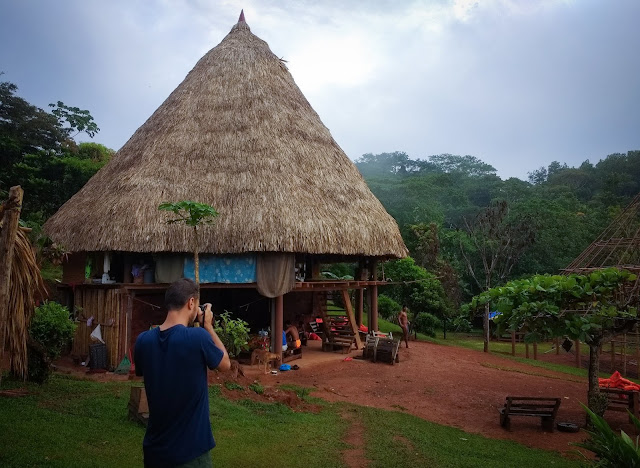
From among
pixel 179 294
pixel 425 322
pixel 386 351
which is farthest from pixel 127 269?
pixel 425 322

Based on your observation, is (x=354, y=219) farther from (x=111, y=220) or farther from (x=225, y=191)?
(x=111, y=220)

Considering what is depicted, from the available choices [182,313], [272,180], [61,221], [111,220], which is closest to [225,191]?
[272,180]

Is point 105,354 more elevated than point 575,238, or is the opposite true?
point 575,238

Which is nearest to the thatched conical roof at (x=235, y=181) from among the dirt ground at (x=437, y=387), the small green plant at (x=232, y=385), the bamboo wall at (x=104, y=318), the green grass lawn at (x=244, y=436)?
the bamboo wall at (x=104, y=318)

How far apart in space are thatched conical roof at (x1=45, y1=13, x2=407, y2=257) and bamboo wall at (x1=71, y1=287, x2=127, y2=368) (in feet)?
3.89

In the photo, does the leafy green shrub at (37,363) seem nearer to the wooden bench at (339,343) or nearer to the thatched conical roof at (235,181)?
the thatched conical roof at (235,181)

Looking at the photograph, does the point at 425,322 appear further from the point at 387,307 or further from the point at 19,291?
the point at 19,291

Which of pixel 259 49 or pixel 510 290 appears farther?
pixel 259 49

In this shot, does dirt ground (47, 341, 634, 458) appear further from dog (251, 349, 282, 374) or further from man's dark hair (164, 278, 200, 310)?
man's dark hair (164, 278, 200, 310)

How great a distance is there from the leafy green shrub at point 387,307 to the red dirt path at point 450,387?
6675 millimetres

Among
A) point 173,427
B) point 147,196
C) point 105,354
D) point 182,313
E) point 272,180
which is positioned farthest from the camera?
point 272,180

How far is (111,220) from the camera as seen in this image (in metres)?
12.3

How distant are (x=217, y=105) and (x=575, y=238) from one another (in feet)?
68.6

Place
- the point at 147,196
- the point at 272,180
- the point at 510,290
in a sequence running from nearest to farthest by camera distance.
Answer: the point at 510,290 → the point at 147,196 → the point at 272,180
